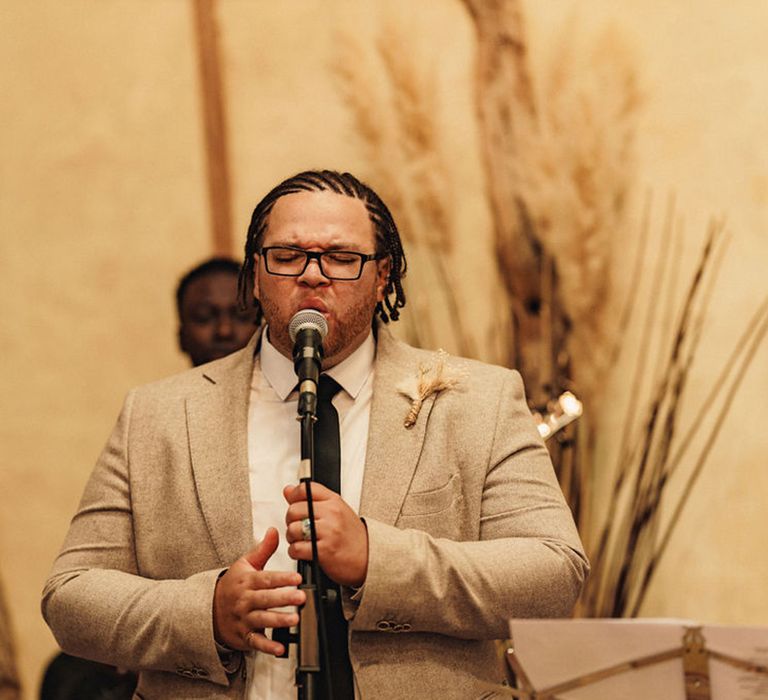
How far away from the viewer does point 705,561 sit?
3279 mm

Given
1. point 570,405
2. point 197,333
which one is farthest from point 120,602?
point 197,333

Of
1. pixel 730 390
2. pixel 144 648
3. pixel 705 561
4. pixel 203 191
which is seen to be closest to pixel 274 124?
pixel 203 191

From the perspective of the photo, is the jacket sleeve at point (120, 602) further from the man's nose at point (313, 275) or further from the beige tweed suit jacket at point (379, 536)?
the man's nose at point (313, 275)

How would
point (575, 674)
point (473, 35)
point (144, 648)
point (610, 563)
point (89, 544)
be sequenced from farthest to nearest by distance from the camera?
point (473, 35), point (610, 563), point (89, 544), point (144, 648), point (575, 674)

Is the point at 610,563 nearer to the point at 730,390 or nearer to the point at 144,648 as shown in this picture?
the point at 730,390

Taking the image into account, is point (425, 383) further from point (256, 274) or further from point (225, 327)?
point (225, 327)

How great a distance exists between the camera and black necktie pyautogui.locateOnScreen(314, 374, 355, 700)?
1.91 m

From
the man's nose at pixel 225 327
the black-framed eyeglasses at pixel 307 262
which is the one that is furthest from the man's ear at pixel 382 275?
the man's nose at pixel 225 327

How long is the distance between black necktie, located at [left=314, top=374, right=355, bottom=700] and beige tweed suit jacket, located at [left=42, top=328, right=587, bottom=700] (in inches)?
1.1

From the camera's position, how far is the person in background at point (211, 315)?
3.14m

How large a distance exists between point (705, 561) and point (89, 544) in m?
1.88

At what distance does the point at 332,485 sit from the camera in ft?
6.55

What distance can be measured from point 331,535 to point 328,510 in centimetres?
4

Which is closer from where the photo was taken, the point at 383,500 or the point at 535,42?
the point at 383,500
